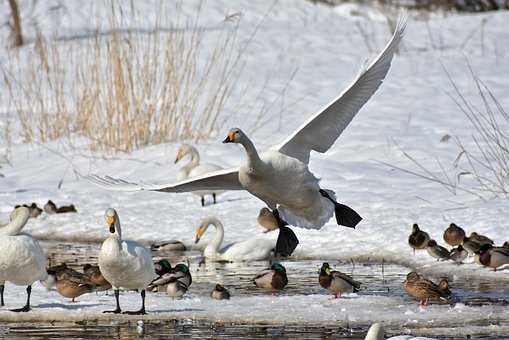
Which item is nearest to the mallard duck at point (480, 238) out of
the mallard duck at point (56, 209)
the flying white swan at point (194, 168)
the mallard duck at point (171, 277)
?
the mallard duck at point (171, 277)

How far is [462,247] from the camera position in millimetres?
Answer: 10844

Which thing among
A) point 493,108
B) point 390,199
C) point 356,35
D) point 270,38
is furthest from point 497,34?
point 390,199

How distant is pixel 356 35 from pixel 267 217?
15869mm

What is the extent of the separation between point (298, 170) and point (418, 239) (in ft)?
5.66

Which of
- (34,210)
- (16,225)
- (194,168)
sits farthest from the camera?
(194,168)

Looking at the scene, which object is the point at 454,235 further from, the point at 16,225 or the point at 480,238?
the point at 16,225

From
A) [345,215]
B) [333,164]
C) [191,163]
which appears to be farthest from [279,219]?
[333,164]

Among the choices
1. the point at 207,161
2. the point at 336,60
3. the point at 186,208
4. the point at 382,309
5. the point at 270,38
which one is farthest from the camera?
the point at 270,38

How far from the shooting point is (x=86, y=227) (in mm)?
13539

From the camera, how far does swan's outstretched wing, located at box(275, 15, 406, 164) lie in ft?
32.1

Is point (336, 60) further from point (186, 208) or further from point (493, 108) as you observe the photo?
point (186, 208)

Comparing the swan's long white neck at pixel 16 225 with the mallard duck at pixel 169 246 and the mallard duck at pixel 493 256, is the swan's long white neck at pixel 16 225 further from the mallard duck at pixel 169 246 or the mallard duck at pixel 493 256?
the mallard duck at pixel 493 256

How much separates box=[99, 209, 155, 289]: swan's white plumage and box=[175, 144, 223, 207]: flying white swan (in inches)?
191

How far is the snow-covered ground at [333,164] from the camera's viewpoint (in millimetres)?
9820
